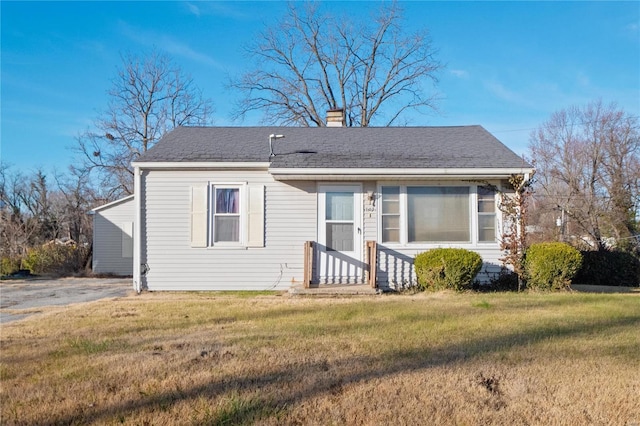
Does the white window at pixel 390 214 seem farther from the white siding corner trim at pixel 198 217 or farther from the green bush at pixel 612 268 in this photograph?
the green bush at pixel 612 268

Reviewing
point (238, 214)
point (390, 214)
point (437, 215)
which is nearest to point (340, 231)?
point (390, 214)

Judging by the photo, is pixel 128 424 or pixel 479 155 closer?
pixel 128 424

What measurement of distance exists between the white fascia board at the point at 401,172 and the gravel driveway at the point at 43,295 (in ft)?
13.8

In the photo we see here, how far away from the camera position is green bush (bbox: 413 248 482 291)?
8805 mm

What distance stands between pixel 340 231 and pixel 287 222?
1.11 m

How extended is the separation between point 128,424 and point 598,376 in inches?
135

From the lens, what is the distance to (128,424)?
2.90 metres

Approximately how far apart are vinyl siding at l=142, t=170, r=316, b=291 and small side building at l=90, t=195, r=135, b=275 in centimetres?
606

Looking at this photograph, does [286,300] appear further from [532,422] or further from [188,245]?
[532,422]

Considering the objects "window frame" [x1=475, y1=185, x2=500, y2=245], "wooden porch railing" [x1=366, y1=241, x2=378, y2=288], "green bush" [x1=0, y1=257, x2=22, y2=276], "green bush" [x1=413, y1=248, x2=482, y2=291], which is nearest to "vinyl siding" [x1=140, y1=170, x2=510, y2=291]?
"wooden porch railing" [x1=366, y1=241, x2=378, y2=288]

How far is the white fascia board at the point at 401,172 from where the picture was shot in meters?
9.35

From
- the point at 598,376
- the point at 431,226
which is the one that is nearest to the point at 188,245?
the point at 431,226

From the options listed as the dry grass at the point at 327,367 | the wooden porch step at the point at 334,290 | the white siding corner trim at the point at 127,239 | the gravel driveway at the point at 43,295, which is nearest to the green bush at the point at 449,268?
the wooden porch step at the point at 334,290

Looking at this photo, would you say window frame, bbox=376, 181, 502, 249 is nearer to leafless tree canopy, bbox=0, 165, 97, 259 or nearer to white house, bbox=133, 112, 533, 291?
white house, bbox=133, 112, 533, 291
